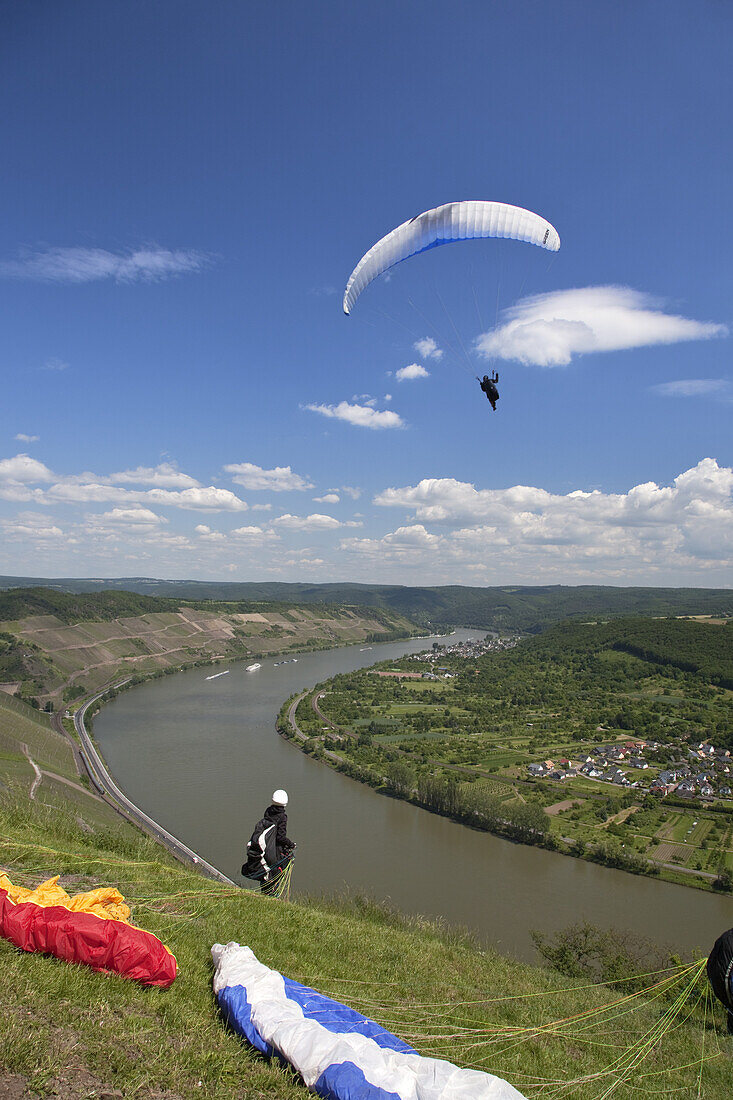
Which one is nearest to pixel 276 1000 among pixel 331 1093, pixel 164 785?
pixel 331 1093

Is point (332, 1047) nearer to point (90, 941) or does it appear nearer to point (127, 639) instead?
point (90, 941)

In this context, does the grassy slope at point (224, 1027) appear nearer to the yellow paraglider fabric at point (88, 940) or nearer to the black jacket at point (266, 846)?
the yellow paraglider fabric at point (88, 940)

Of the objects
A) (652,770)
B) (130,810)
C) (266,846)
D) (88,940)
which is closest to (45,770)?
(130,810)

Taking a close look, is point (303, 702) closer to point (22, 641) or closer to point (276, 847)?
point (22, 641)

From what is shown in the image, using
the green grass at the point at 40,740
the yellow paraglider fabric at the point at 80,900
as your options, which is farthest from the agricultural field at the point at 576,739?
the yellow paraglider fabric at the point at 80,900

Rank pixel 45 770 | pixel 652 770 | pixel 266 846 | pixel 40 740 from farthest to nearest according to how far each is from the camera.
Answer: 1. pixel 652 770
2. pixel 40 740
3. pixel 45 770
4. pixel 266 846
